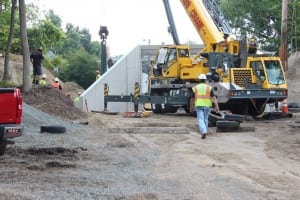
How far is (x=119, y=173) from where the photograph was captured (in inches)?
387

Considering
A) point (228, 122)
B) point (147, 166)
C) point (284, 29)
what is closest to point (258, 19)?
point (284, 29)

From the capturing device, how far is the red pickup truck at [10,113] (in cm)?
1058

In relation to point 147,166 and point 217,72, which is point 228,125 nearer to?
point 217,72

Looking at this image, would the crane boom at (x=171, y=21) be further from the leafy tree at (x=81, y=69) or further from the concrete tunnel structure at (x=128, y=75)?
the leafy tree at (x=81, y=69)

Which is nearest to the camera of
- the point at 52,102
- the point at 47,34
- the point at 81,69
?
the point at 52,102

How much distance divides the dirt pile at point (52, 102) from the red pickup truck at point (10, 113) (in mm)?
9908

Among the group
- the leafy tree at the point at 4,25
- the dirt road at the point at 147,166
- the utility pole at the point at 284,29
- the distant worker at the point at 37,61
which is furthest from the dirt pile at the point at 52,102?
the utility pole at the point at 284,29

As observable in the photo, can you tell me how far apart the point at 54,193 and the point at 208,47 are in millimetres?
19549

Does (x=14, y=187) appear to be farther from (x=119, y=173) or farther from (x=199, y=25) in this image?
(x=199, y=25)

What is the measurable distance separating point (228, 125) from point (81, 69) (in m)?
45.4

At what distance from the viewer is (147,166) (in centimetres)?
1068

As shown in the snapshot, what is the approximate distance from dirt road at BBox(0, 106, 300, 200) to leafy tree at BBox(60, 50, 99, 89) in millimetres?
44305

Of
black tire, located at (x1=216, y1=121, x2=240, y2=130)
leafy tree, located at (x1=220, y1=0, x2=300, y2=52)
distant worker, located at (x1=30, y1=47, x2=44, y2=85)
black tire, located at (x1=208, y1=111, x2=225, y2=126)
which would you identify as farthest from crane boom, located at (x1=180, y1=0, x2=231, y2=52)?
leafy tree, located at (x1=220, y1=0, x2=300, y2=52)

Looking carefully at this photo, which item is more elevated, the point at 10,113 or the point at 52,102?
the point at 10,113
